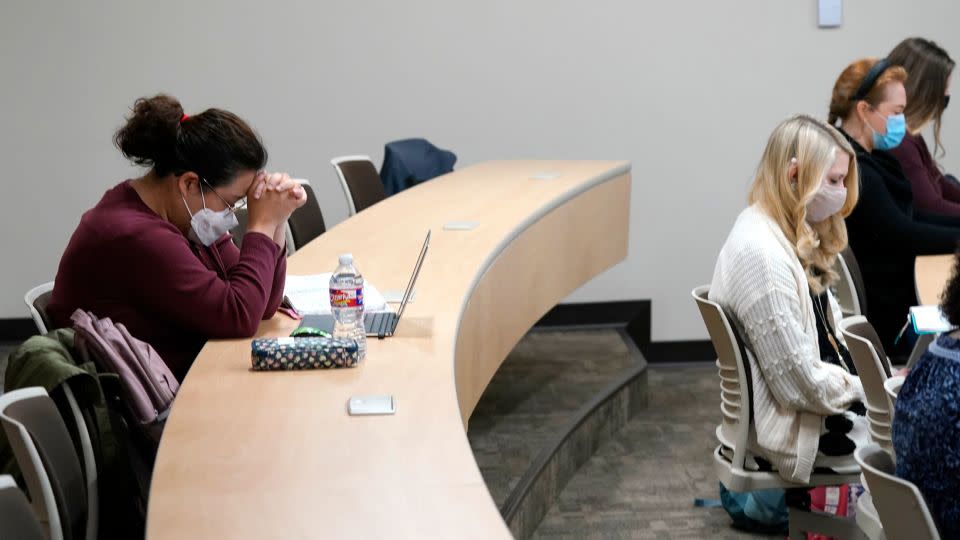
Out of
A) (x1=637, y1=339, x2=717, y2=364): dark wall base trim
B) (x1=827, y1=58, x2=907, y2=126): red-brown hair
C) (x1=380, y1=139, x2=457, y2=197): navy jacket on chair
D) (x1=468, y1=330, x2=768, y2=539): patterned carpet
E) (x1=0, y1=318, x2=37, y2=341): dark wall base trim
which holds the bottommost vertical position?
(x1=637, y1=339, x2=717, y2=364): dark wall base trim

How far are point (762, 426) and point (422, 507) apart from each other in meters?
1.71

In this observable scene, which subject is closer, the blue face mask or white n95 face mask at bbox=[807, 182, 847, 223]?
white n95 face mask at bbox=[807, 182, 847, 223]

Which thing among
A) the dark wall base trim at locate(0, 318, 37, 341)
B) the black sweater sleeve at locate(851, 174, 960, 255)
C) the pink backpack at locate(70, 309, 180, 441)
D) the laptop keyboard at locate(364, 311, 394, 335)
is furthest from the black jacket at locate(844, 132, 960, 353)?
the dark wall base trim at locate(0, 318, 37, 341)

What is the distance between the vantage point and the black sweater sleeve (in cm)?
414

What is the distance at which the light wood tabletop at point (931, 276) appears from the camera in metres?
3.42

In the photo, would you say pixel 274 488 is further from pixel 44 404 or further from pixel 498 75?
pixel 498 75

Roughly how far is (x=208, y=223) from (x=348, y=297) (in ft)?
1.35

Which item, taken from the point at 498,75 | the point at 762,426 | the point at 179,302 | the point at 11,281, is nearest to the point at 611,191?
the point at 498,75

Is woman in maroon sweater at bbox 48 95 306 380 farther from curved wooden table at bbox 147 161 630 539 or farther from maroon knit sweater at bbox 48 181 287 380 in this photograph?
curved wooden table at bbox 147 161 630 539

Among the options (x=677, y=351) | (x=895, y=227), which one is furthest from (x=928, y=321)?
(x=677, y=351)

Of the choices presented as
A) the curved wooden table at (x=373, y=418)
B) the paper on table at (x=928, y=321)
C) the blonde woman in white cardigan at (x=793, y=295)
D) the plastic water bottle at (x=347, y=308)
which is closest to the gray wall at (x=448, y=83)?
the curved wooden table at (x=373, y=418)

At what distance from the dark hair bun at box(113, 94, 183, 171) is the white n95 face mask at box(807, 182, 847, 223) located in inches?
66.9

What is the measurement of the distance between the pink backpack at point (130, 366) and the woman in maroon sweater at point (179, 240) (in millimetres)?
218

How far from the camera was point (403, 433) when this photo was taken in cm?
193
